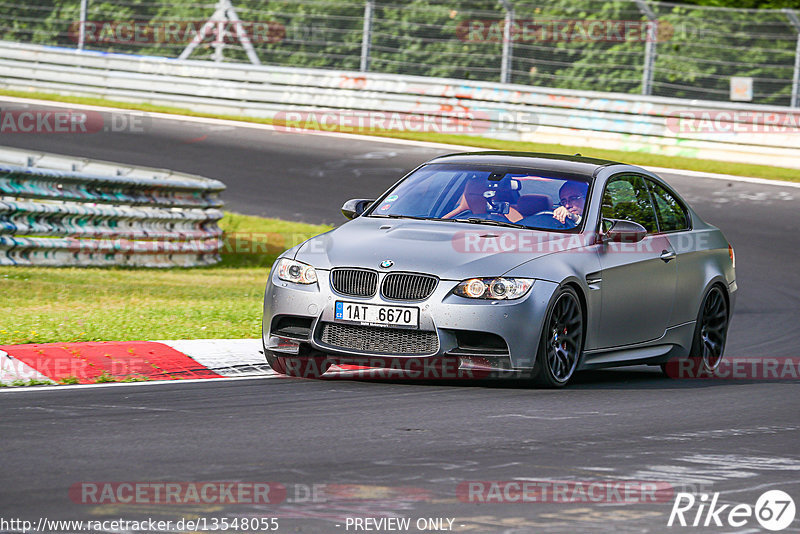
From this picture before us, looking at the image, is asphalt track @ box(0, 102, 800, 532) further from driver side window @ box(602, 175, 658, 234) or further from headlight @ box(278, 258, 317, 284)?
driver side window @ box(602, 175, 658, 234)

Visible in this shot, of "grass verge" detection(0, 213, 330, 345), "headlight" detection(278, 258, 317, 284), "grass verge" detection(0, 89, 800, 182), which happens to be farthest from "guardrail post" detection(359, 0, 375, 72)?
"headlight" detection(278, 258, 317, 284)

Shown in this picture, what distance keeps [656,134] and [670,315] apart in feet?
47.6

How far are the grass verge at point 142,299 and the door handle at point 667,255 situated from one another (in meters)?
3.06

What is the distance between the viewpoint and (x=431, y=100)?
84.7 ft

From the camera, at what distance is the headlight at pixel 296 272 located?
339 inches

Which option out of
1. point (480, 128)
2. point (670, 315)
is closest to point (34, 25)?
point (480, 128)

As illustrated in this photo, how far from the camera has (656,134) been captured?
24.1m

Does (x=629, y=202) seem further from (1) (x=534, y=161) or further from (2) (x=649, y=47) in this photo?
(2) (x=649, y=47)

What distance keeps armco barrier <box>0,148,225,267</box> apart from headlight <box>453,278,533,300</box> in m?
6.79

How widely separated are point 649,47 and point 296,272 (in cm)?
1707

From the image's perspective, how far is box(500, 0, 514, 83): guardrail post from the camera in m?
25.4

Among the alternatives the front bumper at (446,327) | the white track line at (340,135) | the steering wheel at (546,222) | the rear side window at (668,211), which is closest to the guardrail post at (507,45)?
the white track line at (340,135)

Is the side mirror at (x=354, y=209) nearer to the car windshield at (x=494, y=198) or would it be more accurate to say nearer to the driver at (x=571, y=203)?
the car windshield at (x=494, y=198)

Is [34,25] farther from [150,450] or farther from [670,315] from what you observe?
[150,450]
